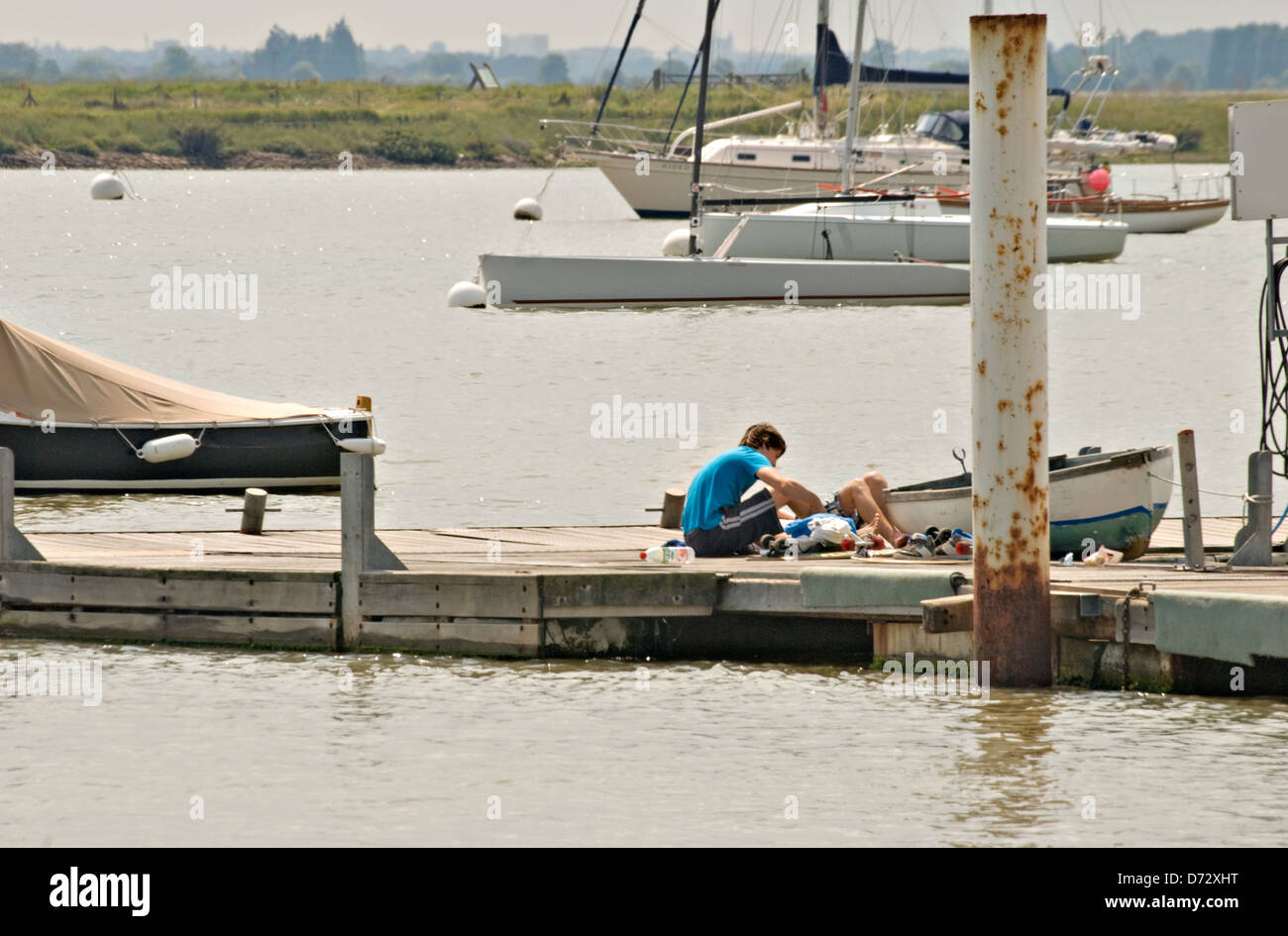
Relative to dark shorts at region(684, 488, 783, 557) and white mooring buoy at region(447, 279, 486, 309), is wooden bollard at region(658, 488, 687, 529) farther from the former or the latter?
white mooring buoy at region(447, 279, 486, 309)

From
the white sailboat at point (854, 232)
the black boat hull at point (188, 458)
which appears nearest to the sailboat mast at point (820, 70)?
the white sailboat at point (854, 232)

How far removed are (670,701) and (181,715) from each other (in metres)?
2.82

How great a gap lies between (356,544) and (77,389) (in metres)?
8.42

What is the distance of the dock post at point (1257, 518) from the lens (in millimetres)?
11555

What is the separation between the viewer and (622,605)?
11.9 metres

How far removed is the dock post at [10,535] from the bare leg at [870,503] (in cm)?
533

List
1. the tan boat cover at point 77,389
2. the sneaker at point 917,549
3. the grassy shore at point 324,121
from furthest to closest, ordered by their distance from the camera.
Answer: the grassy shore at point 324,121
the tan boat cover at point 77,389
the sneaker at point 917,549

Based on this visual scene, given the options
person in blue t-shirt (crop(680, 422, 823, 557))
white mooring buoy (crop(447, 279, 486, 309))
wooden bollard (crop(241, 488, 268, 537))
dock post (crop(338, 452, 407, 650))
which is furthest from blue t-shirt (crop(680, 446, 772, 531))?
white mooring buoy (crop(447, 279, 486, 309))

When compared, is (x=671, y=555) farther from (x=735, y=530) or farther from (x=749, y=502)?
(x=749, y=502)

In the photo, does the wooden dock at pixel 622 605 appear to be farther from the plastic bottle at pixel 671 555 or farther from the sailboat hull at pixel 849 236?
the sailboat hull at pixel 849 236

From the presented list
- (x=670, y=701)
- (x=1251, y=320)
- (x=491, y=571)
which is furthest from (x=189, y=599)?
(x=1251, y=320)

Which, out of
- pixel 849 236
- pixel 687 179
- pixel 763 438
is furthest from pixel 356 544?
pixel 687 179

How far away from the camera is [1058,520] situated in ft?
41.4

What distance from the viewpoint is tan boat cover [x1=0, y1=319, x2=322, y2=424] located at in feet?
63.0
